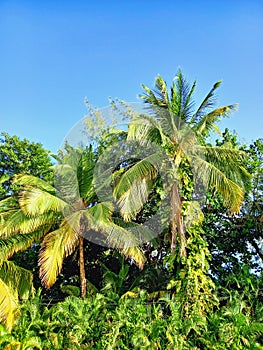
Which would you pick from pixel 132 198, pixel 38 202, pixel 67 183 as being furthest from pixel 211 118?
pixel 38 202

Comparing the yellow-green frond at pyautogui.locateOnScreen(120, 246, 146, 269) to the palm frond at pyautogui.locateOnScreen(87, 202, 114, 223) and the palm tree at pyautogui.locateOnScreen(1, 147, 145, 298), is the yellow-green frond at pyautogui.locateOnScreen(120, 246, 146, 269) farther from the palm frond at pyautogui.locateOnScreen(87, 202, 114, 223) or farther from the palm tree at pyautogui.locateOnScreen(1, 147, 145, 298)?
the palm frond at pyautogui.locateOnScreen(87, 202, 114, 223)

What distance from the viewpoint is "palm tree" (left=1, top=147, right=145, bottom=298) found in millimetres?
9211

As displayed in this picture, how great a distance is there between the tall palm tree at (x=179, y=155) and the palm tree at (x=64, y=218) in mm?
938

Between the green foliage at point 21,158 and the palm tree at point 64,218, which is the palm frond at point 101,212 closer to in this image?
the palm tree at point 64,218

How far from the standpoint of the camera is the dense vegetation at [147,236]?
25.8ft

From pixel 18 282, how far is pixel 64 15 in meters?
6.08

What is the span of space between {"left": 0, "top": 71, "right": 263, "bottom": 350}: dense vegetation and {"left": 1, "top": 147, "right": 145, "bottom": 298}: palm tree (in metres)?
0.03

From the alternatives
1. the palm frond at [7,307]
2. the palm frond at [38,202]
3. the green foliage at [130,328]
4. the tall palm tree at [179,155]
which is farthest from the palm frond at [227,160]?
the palm frond at [7,307]

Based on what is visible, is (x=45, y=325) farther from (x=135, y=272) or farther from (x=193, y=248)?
(x=135, y=272)

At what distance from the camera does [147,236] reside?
10805 millimetres

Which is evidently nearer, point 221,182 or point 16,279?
point 221,182

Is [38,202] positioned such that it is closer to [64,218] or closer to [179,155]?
[64,218]

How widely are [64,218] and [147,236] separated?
228 cm

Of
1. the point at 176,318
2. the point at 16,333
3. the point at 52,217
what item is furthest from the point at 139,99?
the point at 16,333
